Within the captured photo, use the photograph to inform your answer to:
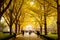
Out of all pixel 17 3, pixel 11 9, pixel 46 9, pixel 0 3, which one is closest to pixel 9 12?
pixel 11 9

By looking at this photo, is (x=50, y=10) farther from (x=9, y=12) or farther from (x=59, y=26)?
(x=59, y=26)

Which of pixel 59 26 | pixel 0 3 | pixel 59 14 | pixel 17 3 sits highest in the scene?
pixel 17 3

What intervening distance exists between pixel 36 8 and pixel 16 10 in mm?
6343

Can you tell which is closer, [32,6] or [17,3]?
[17,3]

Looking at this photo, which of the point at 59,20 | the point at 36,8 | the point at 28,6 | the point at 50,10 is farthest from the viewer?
the point at 28,6

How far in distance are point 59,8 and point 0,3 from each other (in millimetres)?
4134

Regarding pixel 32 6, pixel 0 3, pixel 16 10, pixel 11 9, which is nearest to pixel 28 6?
pixel 32 6

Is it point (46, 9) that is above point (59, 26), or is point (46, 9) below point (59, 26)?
above

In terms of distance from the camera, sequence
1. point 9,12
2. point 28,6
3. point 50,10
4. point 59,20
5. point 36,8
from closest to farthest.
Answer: point 59,20 → point 50,10 → point 9,12 → point 36,8 → point 28,6

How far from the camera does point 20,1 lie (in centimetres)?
2741

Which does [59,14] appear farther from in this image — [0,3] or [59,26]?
[0,3]

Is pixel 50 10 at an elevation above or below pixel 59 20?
above

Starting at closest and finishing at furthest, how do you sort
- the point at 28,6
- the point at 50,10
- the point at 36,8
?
the point at 50,10, the point at 36,8, the point at 28,6

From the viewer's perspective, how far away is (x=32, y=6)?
34.8 meters
